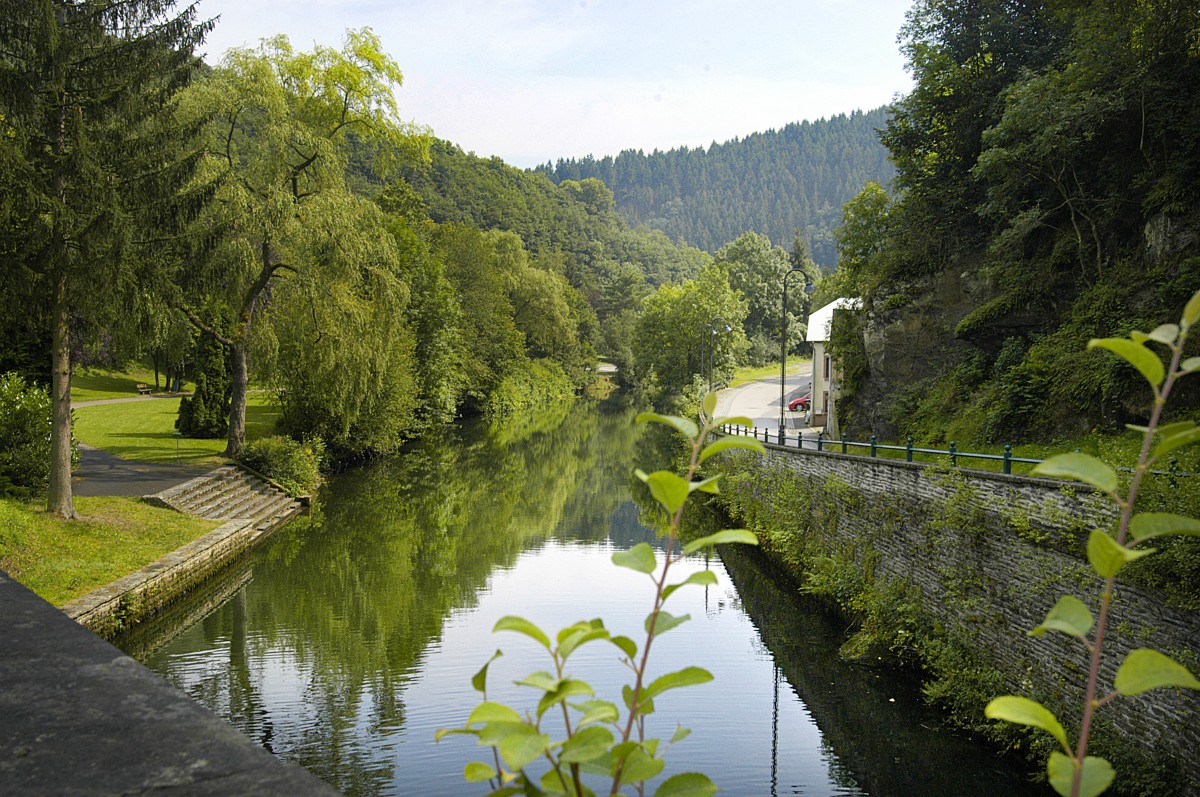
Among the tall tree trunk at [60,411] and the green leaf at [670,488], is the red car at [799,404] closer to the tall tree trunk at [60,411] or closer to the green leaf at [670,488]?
the tall tree trunk at [60,411]

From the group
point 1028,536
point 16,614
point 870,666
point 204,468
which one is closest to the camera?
point 16,614

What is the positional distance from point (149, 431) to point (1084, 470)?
34.2 meters

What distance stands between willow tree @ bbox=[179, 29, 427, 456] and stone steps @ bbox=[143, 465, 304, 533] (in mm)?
1985

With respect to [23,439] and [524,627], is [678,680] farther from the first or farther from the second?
[23,439]

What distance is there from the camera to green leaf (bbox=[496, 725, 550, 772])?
1.03 metres

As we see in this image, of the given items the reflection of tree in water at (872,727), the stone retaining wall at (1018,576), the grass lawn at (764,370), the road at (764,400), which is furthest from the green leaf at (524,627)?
the grass lawn at (764,370)

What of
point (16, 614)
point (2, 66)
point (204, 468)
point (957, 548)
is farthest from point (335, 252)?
point (16, 614)

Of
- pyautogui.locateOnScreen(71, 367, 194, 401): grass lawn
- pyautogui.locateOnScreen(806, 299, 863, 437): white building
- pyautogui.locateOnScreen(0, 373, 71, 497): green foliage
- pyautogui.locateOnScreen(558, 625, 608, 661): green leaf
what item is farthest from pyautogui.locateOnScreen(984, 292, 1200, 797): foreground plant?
pyautogui.locateOnScreen(71, 367, 194, 401): grass lawn

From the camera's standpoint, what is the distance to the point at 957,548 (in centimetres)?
1197

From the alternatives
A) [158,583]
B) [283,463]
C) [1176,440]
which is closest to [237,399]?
[283,463]

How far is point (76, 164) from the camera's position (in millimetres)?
14320

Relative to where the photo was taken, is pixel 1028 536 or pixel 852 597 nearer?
pixel 1028 536

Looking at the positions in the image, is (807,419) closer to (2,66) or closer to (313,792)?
(2,66)

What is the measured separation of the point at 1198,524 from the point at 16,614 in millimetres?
2673
